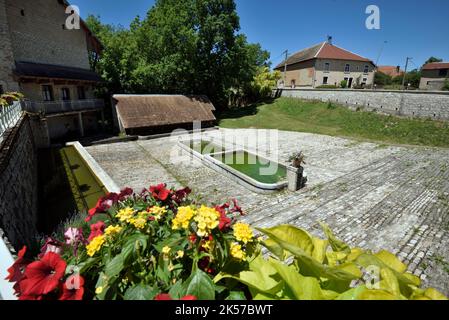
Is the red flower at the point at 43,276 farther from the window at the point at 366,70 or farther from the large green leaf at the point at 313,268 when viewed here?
the window at the point at 366,70

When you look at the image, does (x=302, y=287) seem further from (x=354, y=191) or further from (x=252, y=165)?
(x=252, y=165)

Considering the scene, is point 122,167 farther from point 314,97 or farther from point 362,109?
point 314,97

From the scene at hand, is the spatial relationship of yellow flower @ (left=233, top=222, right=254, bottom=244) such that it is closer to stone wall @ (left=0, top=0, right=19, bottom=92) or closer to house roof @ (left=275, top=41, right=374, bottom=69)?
stone wall @ (left=0, top=0, right=19, bottom=92)

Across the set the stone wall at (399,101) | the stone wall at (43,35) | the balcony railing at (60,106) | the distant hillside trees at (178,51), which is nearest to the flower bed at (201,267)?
the balcony railing at (60,106)

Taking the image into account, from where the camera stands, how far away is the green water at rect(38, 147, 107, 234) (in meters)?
7.45

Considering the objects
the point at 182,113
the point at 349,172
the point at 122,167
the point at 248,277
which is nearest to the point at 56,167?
the point at 122,167

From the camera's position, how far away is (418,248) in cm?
545

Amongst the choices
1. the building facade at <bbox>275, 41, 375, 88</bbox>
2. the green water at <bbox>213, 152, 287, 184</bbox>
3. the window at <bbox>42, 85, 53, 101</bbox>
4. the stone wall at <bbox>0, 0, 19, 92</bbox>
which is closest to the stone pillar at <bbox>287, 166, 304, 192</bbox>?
the green water at <bbox>213, 152, 287, 184</bbox>

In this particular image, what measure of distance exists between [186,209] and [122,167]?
11.3 m

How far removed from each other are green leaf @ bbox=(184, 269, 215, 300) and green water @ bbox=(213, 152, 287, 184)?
866cm

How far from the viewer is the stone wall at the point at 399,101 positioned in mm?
17812

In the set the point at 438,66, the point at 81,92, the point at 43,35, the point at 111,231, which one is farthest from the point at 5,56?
the point at 438,66

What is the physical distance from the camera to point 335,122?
2242 centimetres

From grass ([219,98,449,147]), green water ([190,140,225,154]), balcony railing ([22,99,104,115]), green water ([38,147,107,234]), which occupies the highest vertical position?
balcony railing ([22,99,104,115])
